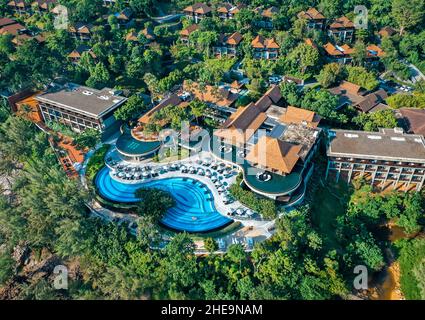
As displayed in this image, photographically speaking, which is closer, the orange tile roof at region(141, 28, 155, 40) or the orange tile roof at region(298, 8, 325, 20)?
the orange tile roof at region(141, 28, 155, 40)

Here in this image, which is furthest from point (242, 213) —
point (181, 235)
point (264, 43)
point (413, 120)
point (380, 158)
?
point (264, 43)

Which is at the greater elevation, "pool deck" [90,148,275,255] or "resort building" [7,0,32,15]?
"resort building" [7,0,32,15]

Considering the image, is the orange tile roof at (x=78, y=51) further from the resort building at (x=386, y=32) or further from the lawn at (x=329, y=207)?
the resort building at (x=386, y=32)

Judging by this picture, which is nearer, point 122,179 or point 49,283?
point 49,283

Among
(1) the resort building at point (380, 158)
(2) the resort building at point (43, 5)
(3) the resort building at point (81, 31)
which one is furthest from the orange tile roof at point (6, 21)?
(1) the resort building at point (380, 158)

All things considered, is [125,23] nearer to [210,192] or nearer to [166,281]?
[210,192]

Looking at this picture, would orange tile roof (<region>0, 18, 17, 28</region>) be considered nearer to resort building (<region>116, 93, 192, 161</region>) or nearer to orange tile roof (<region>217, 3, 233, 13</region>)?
orange tile roof (<region>217, 3, 233, 13</region>)

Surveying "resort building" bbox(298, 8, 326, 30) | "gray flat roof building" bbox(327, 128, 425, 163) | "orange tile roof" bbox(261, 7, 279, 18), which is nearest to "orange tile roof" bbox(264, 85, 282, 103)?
"gray flat roof building" bbox(327, 128, 425, 163)

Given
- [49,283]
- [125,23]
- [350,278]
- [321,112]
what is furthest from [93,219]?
[125,23]
